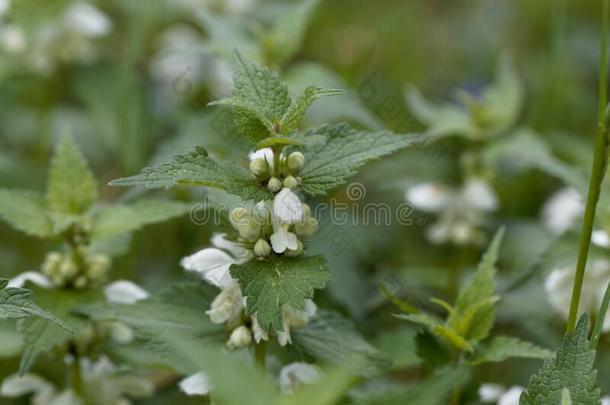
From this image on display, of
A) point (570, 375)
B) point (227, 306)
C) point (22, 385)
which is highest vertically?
point (570, 375)

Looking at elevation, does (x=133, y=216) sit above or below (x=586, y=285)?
below

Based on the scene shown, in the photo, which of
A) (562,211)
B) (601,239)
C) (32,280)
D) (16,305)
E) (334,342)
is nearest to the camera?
(16,305)

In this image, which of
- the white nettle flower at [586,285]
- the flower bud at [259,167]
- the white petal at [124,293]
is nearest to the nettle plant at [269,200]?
the flower bud at [259,167]

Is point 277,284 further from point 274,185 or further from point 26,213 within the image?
point 26,213

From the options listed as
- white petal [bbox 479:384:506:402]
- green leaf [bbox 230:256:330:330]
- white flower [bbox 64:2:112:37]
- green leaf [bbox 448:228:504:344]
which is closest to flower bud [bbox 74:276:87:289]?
green leaf [bbox 230:256:330:330]

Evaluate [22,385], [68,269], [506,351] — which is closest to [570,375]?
[506,351]

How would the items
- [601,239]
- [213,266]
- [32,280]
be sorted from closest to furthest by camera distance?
[213,266] < [32,280] < [601,239]

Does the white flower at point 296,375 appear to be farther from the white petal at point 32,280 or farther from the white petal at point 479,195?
the white petal at point 479,195

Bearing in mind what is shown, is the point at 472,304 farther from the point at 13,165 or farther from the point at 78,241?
the point at 13,165
